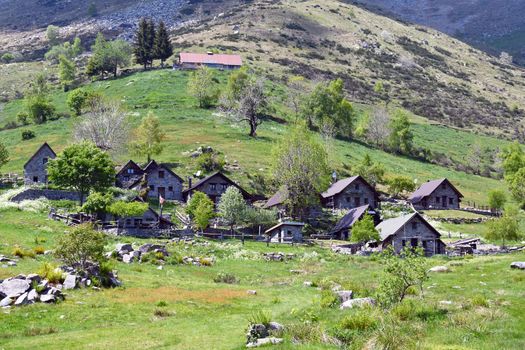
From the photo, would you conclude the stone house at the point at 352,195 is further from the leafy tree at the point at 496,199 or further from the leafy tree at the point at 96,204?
the leafy tree at the point at 96,204

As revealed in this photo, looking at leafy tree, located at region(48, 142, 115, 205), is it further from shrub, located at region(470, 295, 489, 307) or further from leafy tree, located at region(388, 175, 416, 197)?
shrub, located at region(470, 295, 489, 307)

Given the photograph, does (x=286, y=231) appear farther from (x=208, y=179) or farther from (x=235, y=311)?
(x=235, y=311)

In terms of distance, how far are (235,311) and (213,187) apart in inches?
A: 2090

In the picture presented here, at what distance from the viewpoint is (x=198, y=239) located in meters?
60.8

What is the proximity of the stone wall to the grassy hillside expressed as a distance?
17923 millimetres

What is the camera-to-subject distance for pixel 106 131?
96.2 meters

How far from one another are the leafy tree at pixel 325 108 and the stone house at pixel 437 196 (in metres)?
31.4

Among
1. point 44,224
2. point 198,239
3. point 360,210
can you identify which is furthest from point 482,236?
point 44,224

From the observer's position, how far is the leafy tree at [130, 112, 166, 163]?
92062 mm

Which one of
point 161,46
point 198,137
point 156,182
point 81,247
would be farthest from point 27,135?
point 81,247

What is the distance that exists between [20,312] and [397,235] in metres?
45.8

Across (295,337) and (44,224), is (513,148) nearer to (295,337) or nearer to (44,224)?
(44,224)

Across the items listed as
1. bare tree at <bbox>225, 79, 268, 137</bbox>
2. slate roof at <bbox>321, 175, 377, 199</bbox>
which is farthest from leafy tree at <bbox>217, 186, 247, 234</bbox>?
bare tree at <bbox>225, 79, 268, 137</bbox>

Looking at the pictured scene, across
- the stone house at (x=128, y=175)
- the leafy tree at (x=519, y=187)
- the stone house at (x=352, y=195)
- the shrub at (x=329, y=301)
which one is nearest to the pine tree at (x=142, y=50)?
the stone house at (x=128, y=175)
